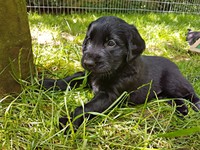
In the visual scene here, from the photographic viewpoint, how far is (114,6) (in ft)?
23.0

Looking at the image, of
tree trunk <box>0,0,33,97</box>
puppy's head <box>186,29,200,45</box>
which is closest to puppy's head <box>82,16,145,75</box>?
tree trunk <box>0,0,33,97</box>

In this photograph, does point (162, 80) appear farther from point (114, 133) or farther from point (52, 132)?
point (52, 132)

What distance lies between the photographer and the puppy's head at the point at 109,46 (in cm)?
218

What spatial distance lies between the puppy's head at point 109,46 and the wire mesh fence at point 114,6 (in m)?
4.37

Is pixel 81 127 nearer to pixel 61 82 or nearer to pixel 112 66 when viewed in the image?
pixel 112 66

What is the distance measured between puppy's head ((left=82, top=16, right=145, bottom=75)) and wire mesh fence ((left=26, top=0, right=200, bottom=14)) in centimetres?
437

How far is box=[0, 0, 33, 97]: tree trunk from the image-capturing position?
205cm

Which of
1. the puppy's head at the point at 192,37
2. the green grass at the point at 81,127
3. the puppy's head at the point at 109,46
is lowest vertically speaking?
the green grass at the point at 81,127

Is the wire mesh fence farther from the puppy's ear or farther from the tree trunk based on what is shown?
the puppy's ear

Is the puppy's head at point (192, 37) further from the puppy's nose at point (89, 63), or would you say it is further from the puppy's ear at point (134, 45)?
the puppy's nose at point (89, 63)

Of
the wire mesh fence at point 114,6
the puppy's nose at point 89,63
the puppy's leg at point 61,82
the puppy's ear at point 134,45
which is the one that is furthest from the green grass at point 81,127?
the wire mesh fence at point 114,6

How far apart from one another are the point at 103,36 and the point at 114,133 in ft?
2.65

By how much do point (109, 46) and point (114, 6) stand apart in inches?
199

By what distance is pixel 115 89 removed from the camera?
232 cm
